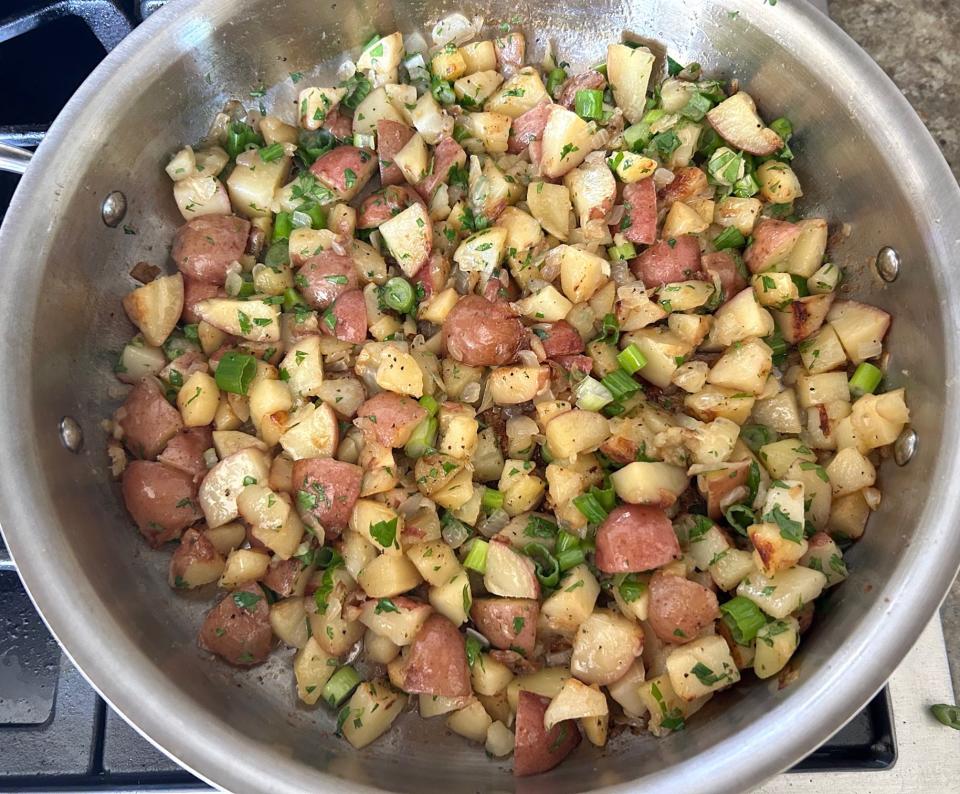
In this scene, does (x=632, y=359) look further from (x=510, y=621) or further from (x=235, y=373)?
(x=235, y=373)

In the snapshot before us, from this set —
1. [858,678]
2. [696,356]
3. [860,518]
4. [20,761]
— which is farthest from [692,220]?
[20,761]

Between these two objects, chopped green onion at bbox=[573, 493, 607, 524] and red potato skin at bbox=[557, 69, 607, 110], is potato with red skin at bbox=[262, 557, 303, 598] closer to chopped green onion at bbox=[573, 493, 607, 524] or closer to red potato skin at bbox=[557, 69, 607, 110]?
chopped green onion at bbox=[573, 493, 607, 524]

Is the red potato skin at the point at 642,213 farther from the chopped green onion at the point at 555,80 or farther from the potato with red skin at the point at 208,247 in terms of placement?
the potato with red skin at the point at 208,247

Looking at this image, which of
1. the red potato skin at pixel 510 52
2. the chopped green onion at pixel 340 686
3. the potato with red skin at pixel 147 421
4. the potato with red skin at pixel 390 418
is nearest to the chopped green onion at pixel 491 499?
the potato with red skin at pixel 390 418

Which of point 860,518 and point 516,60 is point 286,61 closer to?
point 516,60

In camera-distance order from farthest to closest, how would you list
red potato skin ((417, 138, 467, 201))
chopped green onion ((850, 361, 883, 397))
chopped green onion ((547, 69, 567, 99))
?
1. chopped green onion ((547, 69, 567, 99))
2. red potato skin ((417, 138, 467, 201))
3. chopped green onion ((850, 361, 883, 397))

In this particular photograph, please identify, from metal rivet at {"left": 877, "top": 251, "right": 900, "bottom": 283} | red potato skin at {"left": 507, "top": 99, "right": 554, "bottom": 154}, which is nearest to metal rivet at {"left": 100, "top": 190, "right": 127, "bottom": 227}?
red potato skin at {"left": 507, "top": 99, "right": 554, "bottom": 154}
